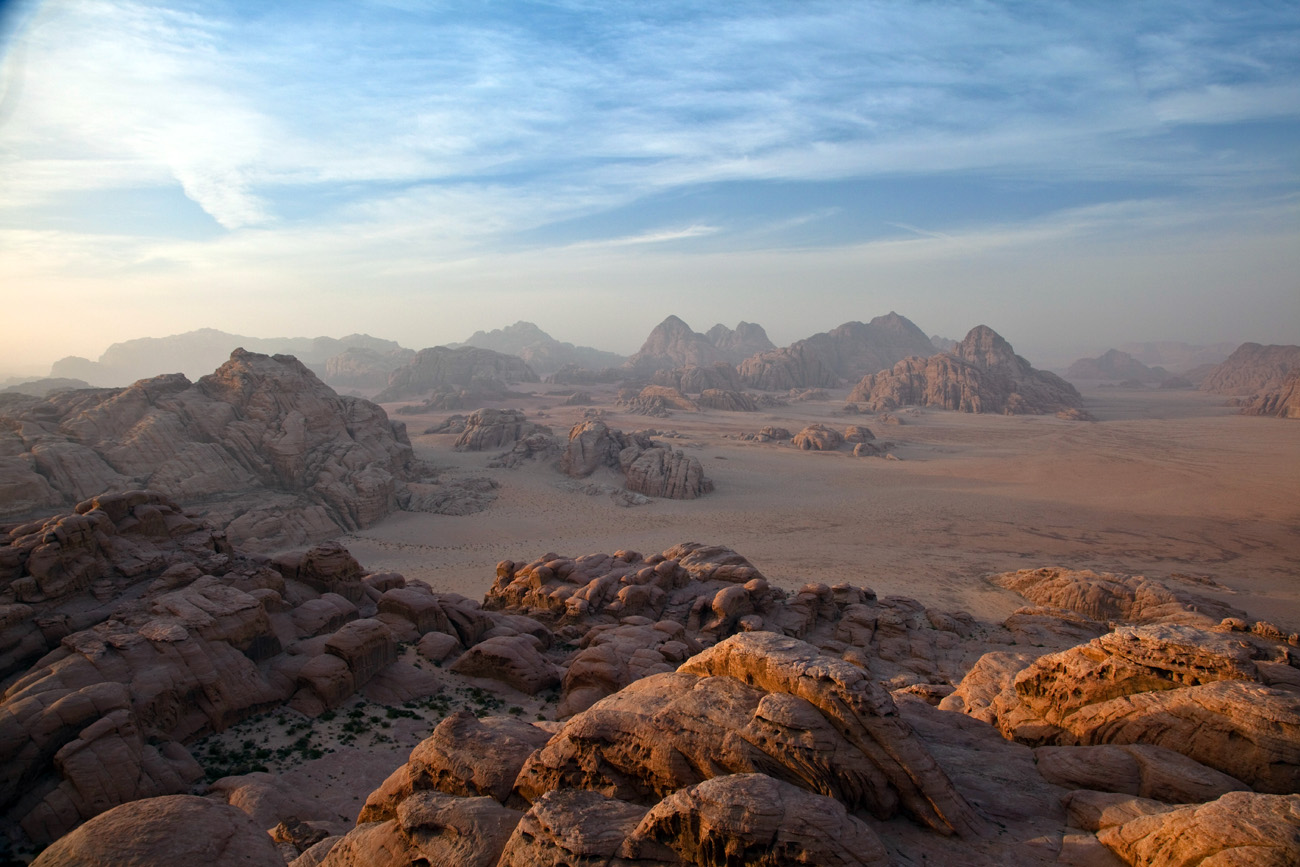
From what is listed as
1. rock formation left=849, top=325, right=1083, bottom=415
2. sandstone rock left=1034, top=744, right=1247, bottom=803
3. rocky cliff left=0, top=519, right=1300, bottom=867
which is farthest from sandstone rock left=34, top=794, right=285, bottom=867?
rock formation left=849, top=325, right=1083, bottom=415

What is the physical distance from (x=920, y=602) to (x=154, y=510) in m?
31.3

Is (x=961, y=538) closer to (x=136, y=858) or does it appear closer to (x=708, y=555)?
(x=708, y=555)

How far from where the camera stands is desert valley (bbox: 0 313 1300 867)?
27.1ft

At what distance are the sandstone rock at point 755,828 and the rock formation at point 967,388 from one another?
107 meters

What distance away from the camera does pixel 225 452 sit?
37531mm

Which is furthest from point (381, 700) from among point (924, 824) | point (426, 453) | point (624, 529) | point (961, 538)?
point (426, 453)

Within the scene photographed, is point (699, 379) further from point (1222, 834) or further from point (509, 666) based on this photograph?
point (1222, 834)

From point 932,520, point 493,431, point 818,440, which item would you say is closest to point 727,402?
point 818,440

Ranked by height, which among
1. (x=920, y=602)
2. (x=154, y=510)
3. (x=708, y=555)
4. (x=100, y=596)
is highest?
(x=154, y=510)

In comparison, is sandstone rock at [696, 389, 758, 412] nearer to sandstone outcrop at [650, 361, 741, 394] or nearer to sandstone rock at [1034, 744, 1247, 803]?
sandstone outcrop at [650, 361, 741, 394]

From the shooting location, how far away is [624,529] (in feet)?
130

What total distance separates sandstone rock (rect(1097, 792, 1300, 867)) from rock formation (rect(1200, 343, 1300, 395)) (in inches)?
6645

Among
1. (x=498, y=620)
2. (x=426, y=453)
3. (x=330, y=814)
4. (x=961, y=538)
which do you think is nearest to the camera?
(x=330, y=814)

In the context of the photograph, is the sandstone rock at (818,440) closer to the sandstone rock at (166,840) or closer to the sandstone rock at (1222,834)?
the sandstone rock at (1222,834)
